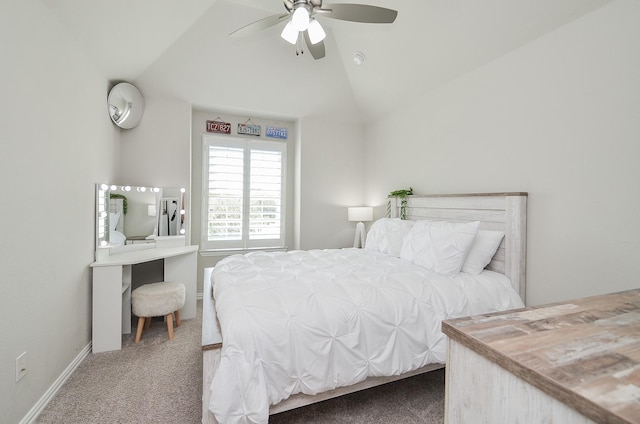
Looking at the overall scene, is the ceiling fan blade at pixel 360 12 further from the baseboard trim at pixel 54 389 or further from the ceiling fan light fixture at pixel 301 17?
the baseboard trim at pixel 54 389

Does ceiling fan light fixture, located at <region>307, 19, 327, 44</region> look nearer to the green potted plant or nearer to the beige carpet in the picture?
the green potted plant

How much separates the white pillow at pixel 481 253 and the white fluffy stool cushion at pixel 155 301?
8.70ft

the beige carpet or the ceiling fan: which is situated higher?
the ceiling fan

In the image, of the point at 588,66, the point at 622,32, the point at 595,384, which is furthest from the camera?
the point at 588,66

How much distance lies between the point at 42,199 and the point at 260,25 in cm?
195

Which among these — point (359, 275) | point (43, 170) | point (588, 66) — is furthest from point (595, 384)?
point (43, 170)

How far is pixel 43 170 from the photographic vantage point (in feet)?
6.10

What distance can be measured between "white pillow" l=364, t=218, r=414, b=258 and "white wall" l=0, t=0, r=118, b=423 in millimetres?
2775

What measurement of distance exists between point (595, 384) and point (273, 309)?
1.27 meters

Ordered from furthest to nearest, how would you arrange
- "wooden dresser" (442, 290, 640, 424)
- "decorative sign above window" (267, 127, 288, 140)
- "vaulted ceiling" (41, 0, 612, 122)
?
1. "decorative sign above window" (267, 127, 288, 140)
2. "vaulted ceiling" (41, 0, 612, 122)
3. "wooden dresser" (442, 290, 640, 424)

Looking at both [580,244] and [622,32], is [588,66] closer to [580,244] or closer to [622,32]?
[622,32]

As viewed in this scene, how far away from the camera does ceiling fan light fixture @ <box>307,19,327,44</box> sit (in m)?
2.08

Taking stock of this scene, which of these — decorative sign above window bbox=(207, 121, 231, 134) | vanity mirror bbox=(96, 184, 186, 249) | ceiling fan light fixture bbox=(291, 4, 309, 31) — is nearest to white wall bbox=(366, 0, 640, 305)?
ceiling fan light fixture bbox=(291, 4, 309, 31)

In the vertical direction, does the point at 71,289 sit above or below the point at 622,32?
below
